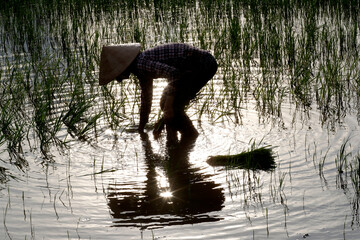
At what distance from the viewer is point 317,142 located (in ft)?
15.3

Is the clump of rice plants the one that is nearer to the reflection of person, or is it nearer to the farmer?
the reflection of person

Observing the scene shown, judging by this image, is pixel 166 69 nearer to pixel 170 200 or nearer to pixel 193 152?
pixel 193 152

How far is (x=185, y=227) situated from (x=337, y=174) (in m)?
1.29

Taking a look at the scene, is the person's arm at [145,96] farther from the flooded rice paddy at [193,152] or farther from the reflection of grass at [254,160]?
the reflection of grass at [254,160]

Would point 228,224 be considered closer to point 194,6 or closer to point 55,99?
point 55,99

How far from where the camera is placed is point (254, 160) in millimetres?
4188

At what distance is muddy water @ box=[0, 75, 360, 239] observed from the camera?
3.25m

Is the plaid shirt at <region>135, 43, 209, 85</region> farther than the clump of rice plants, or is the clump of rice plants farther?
the plaid shirt at <region>135, 43, 209, 85</region>

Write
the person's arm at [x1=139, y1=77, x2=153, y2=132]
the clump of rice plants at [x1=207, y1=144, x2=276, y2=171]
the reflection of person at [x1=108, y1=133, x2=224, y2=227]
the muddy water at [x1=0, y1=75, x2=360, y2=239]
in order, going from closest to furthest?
the muddy water at [x1=0, y1=75, x2=360, y2=239] → the reflection of person at [x1=108, y1=133, x2=224, y2=227] → the clump of rice plants at [x1=207, y1=144, x2=276, y2=171] → the person's arm at [x1=139, y1=77, x2=153, y2=132]

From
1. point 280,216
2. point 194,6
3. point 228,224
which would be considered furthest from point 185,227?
point 194,6

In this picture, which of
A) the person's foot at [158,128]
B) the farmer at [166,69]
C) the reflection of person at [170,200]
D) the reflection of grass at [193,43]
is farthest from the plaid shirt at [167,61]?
the reflection of grass at [193,43]

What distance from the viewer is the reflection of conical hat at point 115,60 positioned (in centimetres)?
443

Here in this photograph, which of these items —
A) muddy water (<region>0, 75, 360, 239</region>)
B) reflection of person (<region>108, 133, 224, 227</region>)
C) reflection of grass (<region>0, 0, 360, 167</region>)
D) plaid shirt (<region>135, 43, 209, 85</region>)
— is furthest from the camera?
reflection of grass (<region>0, 0, 360, 167</region>)

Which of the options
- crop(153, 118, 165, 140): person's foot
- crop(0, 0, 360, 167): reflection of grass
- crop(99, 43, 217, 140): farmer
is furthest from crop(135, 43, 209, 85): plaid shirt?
crop(0, 0, 360, 167): reflection of grass
